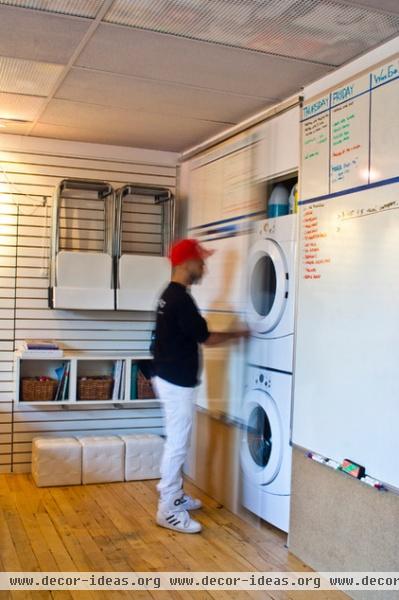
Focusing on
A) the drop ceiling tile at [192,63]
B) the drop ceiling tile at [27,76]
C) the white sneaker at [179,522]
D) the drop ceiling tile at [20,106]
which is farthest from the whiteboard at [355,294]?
the drop ceiling tile at [20,106]

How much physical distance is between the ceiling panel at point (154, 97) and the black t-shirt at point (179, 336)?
1.05m

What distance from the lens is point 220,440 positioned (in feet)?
14.0

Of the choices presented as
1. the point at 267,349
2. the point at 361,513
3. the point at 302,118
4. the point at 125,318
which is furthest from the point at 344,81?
the point at 125,318

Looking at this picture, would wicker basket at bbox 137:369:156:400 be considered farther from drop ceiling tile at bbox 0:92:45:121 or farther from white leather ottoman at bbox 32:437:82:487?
drop ceiling tile at bbox 0:92:45:121

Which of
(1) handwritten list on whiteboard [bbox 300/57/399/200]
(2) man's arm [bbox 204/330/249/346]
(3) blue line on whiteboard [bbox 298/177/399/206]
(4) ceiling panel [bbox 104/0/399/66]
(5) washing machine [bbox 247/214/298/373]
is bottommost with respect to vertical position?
(2) man's arm [bbox 204/330/249/346]

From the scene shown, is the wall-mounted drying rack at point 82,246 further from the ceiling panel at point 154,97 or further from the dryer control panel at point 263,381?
the dryer control panel at point 263,381

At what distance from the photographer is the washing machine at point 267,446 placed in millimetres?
3494

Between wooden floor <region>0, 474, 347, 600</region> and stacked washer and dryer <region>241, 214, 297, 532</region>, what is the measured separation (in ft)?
0.74

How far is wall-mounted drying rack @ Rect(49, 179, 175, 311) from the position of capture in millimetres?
4672

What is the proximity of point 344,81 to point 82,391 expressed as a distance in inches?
111

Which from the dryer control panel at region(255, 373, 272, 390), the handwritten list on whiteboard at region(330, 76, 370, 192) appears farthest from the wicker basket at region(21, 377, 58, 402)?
the handwritten list on whiteboard at region(330, 76, 370, 192)

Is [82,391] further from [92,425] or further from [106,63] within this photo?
[106,63]

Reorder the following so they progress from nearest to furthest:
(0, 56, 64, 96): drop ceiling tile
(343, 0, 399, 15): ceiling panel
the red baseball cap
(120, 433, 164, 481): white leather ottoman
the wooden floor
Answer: (343, 0, 399, 15): ceiling panel → the wooden floor → (0, 56, 64, 96): drop ceiling tile → the red baseball cap → (120, 433, 164, 481): white leather ottoman

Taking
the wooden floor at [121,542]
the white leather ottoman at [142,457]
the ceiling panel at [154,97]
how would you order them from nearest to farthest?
the wooden floor at [121,542] < the ceiling panel at [154,97] < the white leather ottoman at [142,457]
